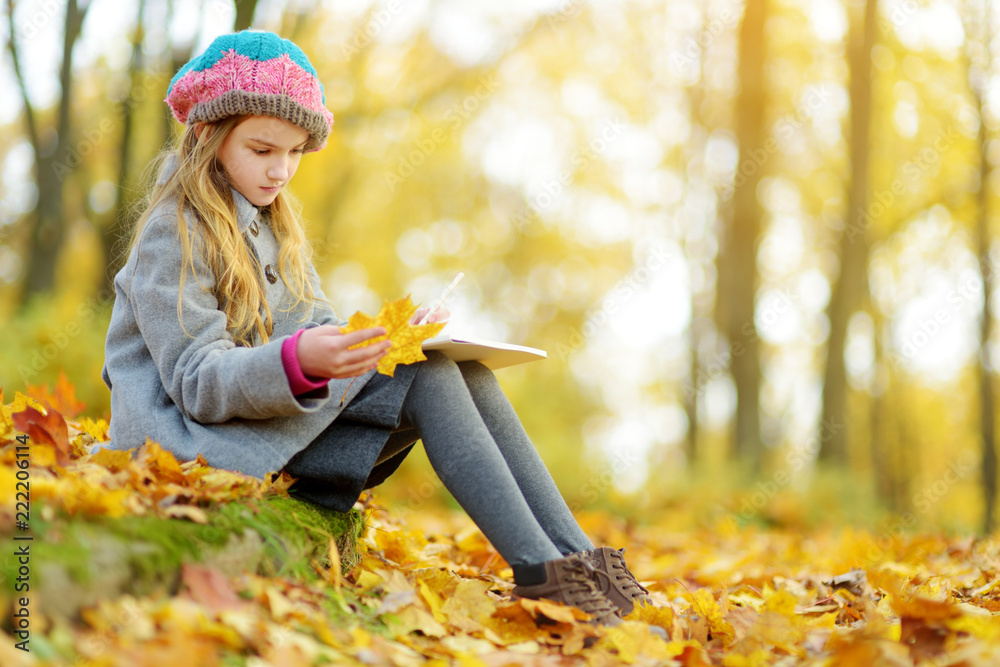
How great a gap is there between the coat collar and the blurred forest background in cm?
297

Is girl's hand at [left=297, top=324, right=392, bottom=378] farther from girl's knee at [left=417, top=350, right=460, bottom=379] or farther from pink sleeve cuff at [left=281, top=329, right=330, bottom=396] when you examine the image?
girl's knee at [left=417, top=350, right=460, bottom=379]

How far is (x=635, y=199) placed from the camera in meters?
12.6

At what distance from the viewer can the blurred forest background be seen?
281 inches

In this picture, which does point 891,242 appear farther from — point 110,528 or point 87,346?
point 110,528

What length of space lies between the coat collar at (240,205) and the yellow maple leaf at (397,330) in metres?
0.61

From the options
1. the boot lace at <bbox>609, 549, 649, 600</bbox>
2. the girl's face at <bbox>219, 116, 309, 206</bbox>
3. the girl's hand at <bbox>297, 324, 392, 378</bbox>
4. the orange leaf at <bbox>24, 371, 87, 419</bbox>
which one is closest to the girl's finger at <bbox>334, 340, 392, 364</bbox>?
the girl's hand at <bbox>297, 324, 392, 378</bbox>

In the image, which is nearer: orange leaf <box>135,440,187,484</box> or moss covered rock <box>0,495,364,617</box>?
moss covered rock <box>0,495,364,617</box>

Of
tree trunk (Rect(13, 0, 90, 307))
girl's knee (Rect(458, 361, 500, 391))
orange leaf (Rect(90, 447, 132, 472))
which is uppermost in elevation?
tree trunk (Rect(13, 0, 90, 307))

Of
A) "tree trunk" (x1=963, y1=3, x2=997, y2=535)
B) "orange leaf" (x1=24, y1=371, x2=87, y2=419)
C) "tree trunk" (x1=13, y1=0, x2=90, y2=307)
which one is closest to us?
"orange leaf" (x1=24, y1=371, x2=87, y2=419)

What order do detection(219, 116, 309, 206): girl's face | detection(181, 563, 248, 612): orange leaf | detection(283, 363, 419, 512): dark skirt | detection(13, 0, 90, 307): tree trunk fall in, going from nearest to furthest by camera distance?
detection(181, 563, 248, 612): orange leaf < detection(283, 363, 419, 512): dark skirt < detection(219, 116, 309, 206): girl's face < detection(13, 0, 90, 307): tree trunk

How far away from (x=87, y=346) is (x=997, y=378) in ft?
37.7

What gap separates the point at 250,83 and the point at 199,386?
2.61 ft

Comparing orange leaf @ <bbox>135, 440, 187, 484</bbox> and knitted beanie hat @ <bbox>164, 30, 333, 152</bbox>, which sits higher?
knitted beanie hat @ <bbox>164, 30, 333, 152</bbox>

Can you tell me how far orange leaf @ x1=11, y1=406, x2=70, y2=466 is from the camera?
1.91 meters
